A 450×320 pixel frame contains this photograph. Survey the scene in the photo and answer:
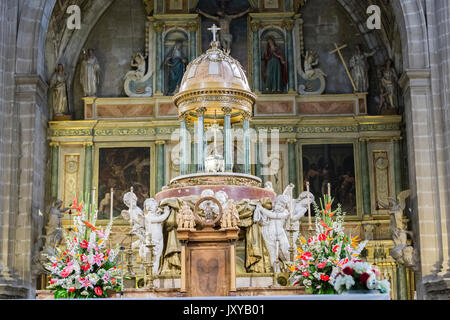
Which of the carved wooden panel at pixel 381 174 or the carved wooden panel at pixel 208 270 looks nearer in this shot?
the carved wooden panel at pixel 208 270

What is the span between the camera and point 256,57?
23781 mm

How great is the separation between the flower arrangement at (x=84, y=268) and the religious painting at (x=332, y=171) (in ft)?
40.0

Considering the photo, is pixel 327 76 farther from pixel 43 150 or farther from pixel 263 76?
pixel 43 150

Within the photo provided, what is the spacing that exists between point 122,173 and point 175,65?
3.65 meters

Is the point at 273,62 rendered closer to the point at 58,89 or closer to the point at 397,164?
the point at 397,164

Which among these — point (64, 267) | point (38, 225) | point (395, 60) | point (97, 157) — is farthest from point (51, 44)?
point (64, 267)

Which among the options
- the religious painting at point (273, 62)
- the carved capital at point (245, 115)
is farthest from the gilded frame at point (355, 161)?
the carved capital at point (245, 115)

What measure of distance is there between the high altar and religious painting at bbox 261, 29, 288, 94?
0.10 ft

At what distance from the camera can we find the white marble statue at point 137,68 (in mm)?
23766

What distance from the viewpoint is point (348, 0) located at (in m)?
24.2

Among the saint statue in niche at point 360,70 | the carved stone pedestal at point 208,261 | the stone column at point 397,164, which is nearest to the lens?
the carved stone pedestal at point 208,261

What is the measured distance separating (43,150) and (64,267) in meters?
11.0

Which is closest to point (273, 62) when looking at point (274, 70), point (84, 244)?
point (274, 70)

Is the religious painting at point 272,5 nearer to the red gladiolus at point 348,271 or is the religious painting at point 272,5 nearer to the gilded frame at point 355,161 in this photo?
the gilded frame at point 355,161
